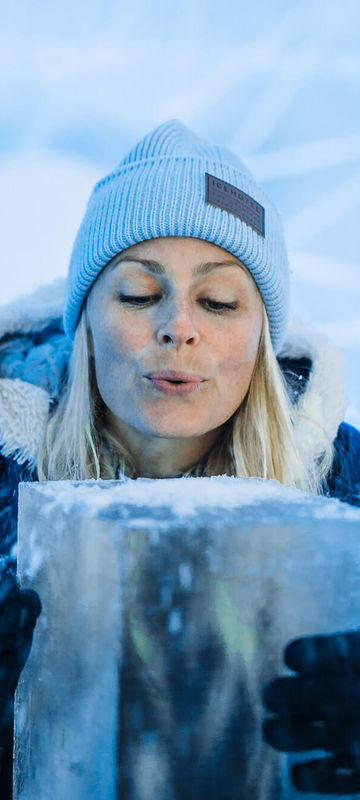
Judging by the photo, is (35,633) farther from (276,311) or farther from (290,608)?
(276,311)

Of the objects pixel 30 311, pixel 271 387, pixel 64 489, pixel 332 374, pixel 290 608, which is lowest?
pixel 290 608

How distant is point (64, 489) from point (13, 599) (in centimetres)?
11

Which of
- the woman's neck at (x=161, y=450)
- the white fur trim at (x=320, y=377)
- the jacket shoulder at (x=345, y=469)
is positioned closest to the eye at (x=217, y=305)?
the woman's neck at (x=161, y=450)

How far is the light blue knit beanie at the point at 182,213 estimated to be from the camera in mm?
1357

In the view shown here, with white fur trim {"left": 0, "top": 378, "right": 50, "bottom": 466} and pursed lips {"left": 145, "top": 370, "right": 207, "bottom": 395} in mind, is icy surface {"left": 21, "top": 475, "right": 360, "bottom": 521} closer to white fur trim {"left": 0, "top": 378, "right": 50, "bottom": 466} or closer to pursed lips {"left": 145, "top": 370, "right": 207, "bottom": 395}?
pursed lips {"left": 145, "top": 370, "right": 207, "bottom": 395}

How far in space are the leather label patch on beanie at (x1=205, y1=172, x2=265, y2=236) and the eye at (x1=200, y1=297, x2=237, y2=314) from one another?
0.21 metres

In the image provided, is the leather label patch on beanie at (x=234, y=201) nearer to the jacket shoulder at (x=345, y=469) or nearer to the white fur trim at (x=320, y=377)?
the white fur trim at (x=320, y=377)

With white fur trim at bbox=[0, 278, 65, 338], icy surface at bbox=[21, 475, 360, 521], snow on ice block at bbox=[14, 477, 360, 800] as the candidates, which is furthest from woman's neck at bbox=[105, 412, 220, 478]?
snow on ice block at bbox=[14, 477, 360, 800]

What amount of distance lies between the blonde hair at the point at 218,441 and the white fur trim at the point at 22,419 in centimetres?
3

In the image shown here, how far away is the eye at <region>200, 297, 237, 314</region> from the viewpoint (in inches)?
51.0

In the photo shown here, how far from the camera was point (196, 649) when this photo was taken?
56 cm

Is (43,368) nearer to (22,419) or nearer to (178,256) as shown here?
(22,419)

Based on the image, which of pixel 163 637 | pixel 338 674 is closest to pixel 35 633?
pixel 163 637

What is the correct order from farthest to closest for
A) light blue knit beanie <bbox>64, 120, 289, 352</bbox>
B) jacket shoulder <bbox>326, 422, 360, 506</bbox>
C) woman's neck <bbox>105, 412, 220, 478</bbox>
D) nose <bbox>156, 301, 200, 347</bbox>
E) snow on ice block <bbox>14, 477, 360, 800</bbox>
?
jacket shoulder <bbox>326, 422, 360, 506</bbox>, woman's neck <bbox>105, 412, 220, 478</bbox>, light blue knit beanie <bbox>64, 120, 289, 352</bbox>, nose <bbox>156, 301, 200, 347</bbox>, snow on ice block <bbox>14, 477, 360, 800</bbox>
